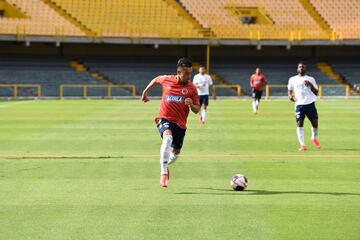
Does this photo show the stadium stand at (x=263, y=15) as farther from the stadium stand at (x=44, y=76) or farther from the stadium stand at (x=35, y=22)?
the stadium stand at (x=35, y=22)

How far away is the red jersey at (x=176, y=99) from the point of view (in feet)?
40.0

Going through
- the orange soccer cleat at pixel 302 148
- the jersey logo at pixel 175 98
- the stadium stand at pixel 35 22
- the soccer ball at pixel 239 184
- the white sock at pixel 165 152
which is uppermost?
the stadium stand at pixel 35 22

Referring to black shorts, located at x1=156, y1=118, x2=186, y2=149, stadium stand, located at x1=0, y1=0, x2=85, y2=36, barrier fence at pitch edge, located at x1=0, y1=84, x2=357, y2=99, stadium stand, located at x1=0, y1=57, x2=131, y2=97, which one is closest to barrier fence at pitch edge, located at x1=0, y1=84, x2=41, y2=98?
barrier fence at pitch edge, located at x1=0, y1=84, x2=357, y2=99

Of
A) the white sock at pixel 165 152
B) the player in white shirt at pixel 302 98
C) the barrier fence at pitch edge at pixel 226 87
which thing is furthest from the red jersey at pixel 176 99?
the barrier fence at pitch edge at pixel 226 87

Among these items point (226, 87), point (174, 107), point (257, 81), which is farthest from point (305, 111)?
point (226, 87)

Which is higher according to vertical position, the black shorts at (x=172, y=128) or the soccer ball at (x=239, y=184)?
the black shorts at (x=172, y=128)

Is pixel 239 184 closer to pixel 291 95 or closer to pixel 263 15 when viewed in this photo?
pixel 291 95

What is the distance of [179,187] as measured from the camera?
11.9 meters

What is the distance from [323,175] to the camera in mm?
13469

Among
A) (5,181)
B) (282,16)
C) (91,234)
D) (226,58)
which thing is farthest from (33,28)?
(91,234)

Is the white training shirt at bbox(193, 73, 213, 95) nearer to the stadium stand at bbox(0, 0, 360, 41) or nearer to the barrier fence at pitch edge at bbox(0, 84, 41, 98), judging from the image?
the barrier fence at pitch edge at bbox(0, 84, 41, 98)

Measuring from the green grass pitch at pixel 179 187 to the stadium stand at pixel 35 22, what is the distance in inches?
1238

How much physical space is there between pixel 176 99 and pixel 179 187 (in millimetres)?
1433

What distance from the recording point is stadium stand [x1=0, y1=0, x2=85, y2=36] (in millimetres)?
53625
